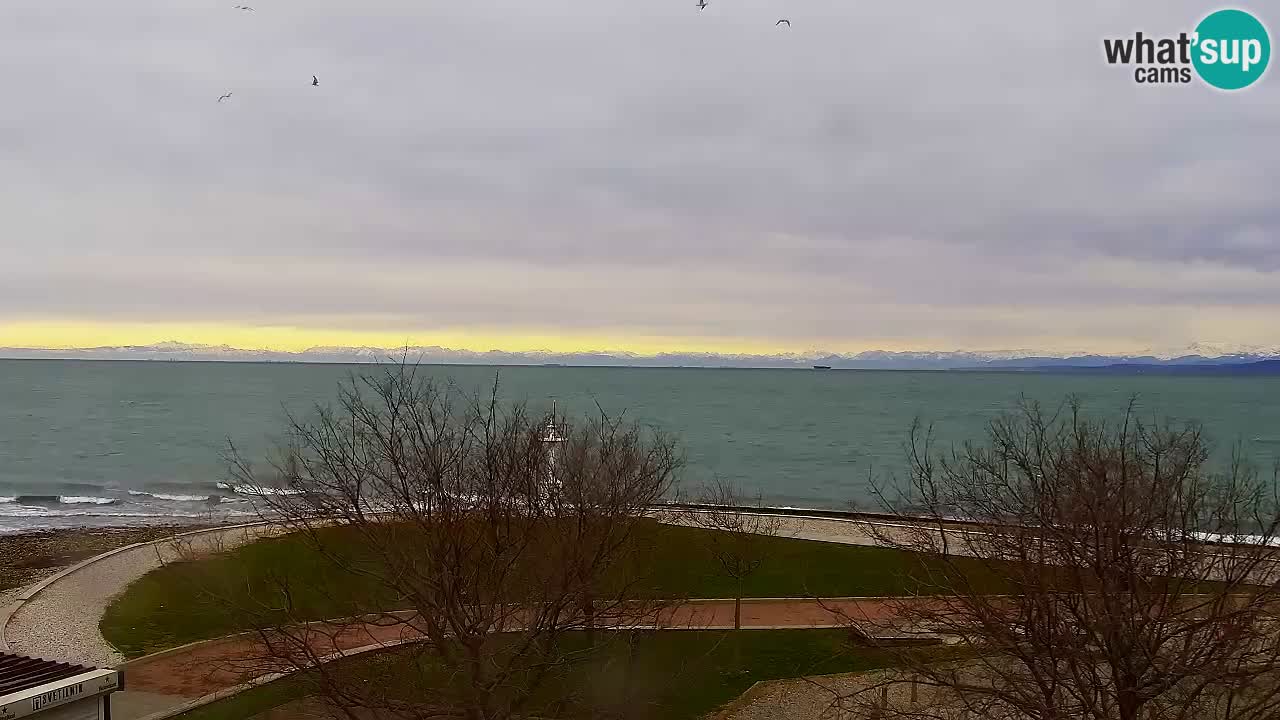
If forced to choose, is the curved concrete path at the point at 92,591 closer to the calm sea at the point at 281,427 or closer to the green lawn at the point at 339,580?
the green lawn at the point at 339,580

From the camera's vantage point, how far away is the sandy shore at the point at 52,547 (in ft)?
91.3

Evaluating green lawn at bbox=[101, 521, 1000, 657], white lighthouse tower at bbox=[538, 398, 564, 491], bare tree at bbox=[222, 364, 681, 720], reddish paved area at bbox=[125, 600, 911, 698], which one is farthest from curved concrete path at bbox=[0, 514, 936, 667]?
bare tree at bbox=[222, 364, 681, 720]

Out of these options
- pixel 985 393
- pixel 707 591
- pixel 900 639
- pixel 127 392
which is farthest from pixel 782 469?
pixel 127 392

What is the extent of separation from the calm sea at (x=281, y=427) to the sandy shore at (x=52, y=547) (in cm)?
438

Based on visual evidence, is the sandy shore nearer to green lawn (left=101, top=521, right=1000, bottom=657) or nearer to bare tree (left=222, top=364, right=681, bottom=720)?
green lawn (left=101, top=521, right=1000, bottom=657)

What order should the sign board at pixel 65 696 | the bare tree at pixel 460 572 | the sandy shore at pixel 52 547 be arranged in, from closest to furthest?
1. the bare tree at pixel 460 572
2. the sign board at pixel 65 696
3. the sandy shore at pixel 52 547

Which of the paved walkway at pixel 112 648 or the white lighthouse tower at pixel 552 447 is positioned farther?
the white lighthouse tower at pixel 552 447

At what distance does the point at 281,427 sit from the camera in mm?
100312

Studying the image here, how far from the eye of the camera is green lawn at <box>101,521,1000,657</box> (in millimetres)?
19672

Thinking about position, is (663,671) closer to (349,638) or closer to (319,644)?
(349,638)

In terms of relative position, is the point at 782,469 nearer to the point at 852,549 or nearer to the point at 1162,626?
the point at 852,549

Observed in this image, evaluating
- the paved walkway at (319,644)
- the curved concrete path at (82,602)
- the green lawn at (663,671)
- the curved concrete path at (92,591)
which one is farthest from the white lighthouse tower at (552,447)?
the curved concrete path at (82,602)

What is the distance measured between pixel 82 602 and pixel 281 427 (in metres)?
82.2

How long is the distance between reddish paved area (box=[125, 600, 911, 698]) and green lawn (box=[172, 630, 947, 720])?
0.47 metres
